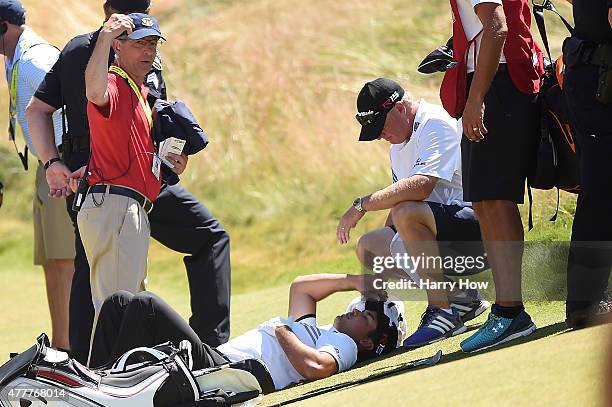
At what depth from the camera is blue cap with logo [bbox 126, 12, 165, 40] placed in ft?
17.6

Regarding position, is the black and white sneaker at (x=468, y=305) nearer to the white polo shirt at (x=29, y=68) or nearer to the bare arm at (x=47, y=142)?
the bare arm at (x=47, y=142)

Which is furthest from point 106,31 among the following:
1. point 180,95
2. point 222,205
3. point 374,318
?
point 180,95

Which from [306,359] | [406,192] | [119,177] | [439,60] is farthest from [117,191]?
[439,60]

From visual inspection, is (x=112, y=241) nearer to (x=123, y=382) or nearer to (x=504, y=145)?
(x=123, y=382)

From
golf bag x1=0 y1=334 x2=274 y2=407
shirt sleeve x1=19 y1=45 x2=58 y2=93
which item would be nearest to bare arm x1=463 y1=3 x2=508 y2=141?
golf bag x1=0 y1=334 x2=274 y2=407

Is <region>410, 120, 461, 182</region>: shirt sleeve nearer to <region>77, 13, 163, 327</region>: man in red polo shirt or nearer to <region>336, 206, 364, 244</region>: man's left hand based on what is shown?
<region>336, 206, 364, 244</region>: man's left hand

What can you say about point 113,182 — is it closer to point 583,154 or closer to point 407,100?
point 407,100

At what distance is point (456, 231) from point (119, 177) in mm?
1415

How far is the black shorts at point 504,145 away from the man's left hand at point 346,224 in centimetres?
75

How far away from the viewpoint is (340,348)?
200 inches

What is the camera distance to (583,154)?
4.57 meters

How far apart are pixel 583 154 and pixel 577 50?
1.20ft

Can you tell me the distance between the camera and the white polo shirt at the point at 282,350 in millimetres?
5031

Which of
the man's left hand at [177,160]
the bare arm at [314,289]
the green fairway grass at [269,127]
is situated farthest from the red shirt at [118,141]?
the green fairway grass at [269,127]
